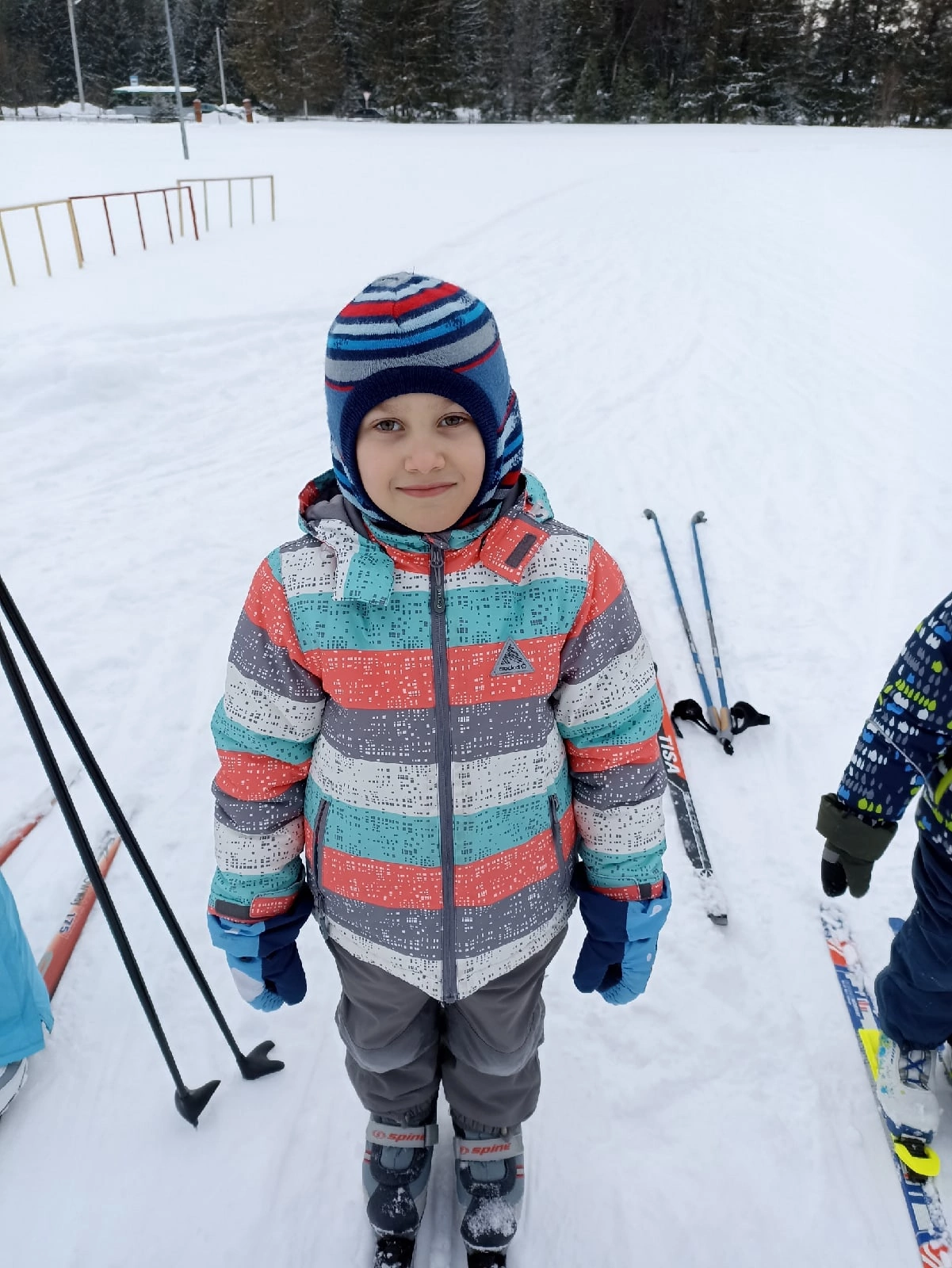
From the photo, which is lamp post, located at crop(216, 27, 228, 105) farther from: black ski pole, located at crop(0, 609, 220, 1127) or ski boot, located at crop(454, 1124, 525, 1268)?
ski boot, located at crop(454, 1124, 525, 1268)

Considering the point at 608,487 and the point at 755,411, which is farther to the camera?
the point at 755,411

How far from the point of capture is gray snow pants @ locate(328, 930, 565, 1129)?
1611 mm

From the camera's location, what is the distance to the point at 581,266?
1118 cm

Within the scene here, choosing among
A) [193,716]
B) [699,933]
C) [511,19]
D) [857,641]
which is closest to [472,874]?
[699,933]

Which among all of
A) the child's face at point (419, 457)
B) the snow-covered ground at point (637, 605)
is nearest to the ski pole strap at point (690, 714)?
the snow-covered ground at point (637, 605)

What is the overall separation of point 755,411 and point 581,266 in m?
5.52

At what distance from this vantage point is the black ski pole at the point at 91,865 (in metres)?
1.45

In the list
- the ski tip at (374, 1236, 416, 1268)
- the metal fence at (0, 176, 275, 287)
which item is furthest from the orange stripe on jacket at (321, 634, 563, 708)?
the metal fence at (0, 176, 275, 287)

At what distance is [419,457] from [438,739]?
19.0 inches

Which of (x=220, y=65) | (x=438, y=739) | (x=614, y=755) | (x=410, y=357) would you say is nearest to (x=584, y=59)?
(x=220, y=65)

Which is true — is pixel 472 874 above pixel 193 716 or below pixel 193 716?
above

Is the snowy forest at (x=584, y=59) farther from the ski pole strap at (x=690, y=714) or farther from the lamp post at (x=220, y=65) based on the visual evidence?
the ski pole strap at (x=690, y=714)

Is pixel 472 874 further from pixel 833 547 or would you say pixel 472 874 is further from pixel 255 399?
pixel 255 399

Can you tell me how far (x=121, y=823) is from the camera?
1692 millimetres
